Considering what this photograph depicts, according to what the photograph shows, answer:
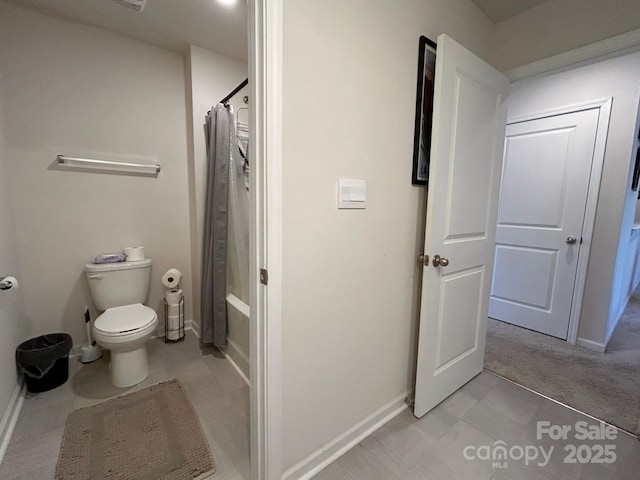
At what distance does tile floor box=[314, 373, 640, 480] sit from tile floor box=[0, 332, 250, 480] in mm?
482

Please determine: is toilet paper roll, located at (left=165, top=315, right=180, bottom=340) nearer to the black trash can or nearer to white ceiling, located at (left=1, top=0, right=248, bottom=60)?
the black trash can

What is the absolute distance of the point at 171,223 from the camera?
238 centimetres

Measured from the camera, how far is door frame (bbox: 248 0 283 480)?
90cm

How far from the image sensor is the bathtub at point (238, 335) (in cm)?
186

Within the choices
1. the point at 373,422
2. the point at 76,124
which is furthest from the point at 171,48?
the point at 373,422

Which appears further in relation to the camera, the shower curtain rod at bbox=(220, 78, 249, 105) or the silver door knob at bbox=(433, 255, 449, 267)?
the shower curtain rod at bbox=(220, 78, 249, 105)

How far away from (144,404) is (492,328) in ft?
9.68

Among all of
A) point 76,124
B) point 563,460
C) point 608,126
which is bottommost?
point 563,460

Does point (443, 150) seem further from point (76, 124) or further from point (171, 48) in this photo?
point (76, 124)

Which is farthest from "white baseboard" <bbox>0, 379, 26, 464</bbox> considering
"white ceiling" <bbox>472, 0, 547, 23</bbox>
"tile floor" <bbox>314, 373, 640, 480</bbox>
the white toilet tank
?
"white ceiling" <bbox>472, 0, 547, 23</bbox>

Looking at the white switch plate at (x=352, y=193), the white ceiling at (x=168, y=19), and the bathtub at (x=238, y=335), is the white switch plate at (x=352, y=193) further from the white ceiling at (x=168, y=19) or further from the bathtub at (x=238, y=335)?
the white ceiling at (x=168, y=19)

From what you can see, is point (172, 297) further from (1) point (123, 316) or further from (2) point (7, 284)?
(2) point (7, 284)

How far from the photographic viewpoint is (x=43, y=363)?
5.37ft

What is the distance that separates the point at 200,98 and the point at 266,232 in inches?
72.3
